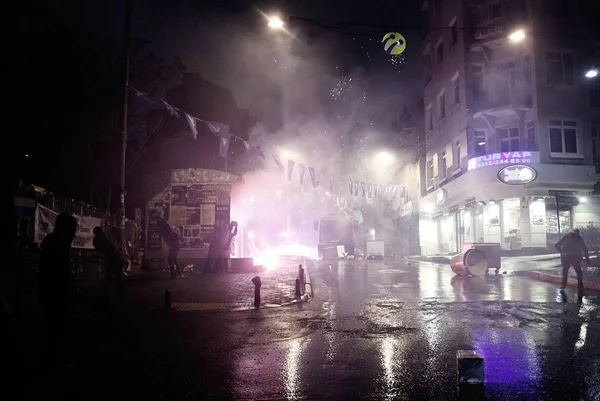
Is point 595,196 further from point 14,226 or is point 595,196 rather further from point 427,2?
point 14,226

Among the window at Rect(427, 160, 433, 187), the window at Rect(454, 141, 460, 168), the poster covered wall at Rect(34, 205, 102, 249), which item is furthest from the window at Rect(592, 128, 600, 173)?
the poster covered wall at Rect(34, 205, 102, 249)

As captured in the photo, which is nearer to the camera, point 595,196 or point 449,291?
point 449,291

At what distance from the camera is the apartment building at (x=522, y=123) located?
2297cm

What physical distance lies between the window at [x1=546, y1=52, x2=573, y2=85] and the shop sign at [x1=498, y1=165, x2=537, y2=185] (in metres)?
5.78

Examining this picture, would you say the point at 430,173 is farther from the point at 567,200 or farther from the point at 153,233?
the point at 153,233

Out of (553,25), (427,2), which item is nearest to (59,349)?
(553,25)

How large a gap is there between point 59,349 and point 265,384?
7.98 ft

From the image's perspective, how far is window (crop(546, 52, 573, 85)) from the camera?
2392 centimetres

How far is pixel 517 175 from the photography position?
2264cm

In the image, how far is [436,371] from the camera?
4.46 m

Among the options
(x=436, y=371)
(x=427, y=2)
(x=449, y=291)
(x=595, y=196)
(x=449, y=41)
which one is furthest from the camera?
(x=427, y=2)

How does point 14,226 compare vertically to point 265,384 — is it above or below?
above

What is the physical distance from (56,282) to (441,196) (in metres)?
28.4

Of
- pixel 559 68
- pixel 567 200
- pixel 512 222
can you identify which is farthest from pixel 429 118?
pixel 567 200
